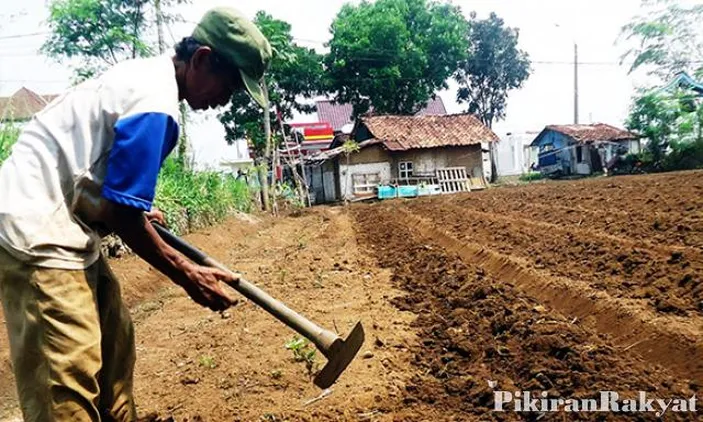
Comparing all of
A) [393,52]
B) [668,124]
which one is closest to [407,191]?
[393,52]

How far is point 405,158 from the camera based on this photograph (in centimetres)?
2872

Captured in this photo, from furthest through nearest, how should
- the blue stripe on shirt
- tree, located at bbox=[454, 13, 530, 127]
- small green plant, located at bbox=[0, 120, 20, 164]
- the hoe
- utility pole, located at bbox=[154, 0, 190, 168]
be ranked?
tree, located at bbox=[454, 13, 530, 127] < utility pole, located at bbox=[154, 0, 190, 168] < small green plant, located at bbox=[0, 120, 20, 164] < the hoe < the blue stripe on shirt

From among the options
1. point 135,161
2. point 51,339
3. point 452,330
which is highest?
point 135,161

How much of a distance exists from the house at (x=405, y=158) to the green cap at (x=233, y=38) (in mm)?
24237

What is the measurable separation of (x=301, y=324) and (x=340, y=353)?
23 centimetres

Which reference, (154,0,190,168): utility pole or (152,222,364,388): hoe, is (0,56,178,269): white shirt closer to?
(152,222,364,388): hoe

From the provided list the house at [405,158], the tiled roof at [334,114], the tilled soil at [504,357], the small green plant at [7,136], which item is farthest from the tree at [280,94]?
the tilled soil at [504,357]

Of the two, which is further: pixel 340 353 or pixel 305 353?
pixel 305 353

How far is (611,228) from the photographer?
25.2 ft

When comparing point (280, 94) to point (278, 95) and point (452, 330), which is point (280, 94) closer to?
point (278, 95)

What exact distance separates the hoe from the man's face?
61 centimetres

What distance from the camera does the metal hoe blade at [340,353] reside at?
2.46 meters

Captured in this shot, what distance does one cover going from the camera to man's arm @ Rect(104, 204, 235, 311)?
5.82 feet

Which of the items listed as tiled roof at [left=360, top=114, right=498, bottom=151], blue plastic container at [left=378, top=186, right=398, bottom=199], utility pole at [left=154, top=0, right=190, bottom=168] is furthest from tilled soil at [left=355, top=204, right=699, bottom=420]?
→ tiled roof at [left=360, top=114, right=498, bottom=151]
